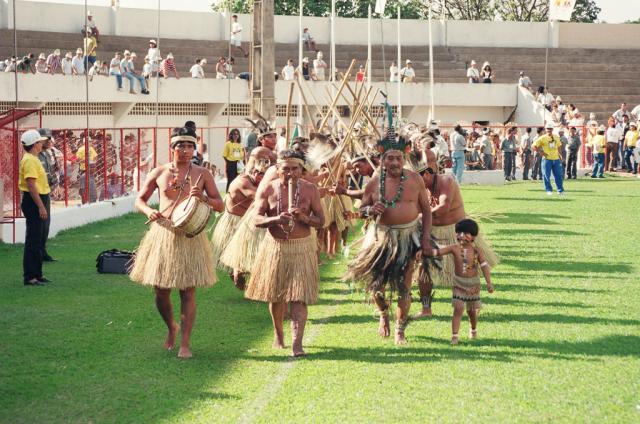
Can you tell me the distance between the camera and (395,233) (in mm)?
9461

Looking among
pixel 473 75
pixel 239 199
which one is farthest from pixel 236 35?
pixel 239 199

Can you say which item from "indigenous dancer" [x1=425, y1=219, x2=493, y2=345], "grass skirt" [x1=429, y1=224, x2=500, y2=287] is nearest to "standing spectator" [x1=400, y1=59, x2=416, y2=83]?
"grass skirt" [x1=429, y1=224, x2=500, y2=287]

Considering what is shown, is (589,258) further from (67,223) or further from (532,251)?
(67,223)

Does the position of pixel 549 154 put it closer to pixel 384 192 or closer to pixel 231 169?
pixel 231 169

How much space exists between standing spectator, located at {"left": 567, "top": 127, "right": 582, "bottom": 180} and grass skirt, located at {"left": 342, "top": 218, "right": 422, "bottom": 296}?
25207mm

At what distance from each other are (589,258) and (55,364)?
8.51m

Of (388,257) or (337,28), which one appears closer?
(388,257)

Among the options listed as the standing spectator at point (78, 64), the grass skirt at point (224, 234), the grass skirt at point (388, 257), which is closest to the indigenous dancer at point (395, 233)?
the grass skirt at point (388, 257)

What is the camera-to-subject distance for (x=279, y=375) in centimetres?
825

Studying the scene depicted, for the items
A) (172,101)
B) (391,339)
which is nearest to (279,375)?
(391,339)

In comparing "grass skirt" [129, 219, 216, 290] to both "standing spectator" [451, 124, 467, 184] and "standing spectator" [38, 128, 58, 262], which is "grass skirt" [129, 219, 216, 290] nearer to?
"standing spectator" [38, 128, 58, 262]

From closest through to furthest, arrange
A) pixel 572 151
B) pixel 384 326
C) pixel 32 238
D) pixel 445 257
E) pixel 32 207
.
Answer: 1. pixel 384 326
2. pixel 445 257
3. pixel 32 238
4. pixel 32 207
5. pixel 572 151

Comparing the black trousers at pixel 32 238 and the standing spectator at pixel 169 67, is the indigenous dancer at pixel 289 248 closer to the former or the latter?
the black trousers at pixel 32 238

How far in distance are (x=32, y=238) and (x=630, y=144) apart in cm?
2593
